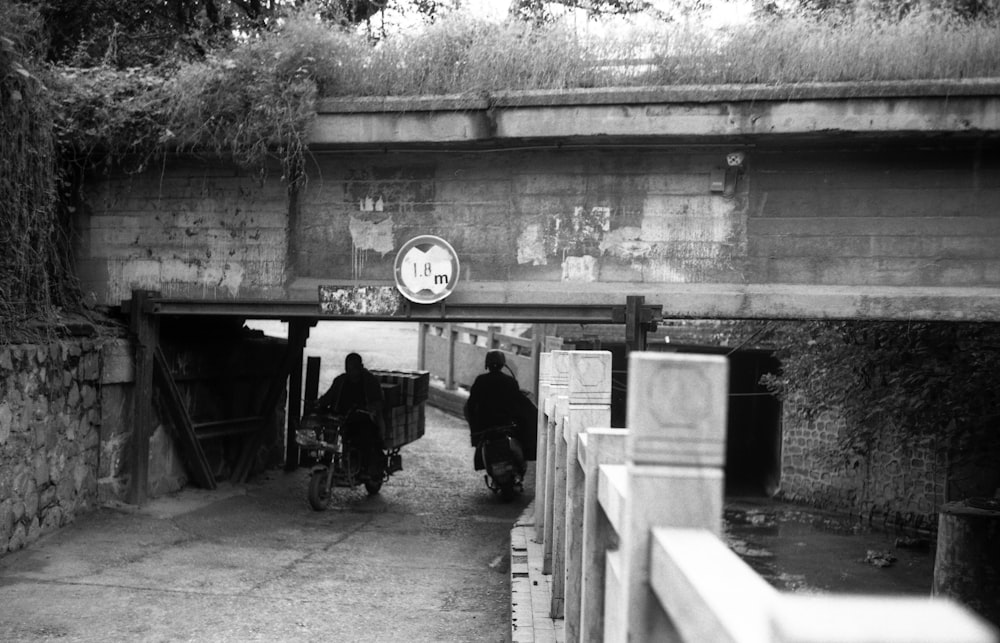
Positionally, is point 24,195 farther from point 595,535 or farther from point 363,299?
point 595,535

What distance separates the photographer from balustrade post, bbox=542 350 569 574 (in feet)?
21.7

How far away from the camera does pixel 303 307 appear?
31.5 feet

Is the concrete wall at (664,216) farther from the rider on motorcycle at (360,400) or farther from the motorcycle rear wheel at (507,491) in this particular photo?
the motorcycle rear wheel at (507,491)

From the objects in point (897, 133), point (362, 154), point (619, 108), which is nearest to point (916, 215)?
point (897, 133)

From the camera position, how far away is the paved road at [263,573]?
6543 millimetres

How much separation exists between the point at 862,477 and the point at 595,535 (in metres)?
12.0

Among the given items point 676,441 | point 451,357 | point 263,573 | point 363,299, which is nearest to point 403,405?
point 363,299

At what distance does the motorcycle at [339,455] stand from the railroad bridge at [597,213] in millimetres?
1603

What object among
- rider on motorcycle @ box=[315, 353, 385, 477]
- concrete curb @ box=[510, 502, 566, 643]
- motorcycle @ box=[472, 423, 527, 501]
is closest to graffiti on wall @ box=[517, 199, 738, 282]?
concrete curb @ box=[510, 502, 566, 643]

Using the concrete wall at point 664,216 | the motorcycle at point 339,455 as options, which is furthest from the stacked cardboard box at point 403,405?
the concrete wall at point 664,216

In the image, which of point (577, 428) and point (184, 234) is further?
point (184, 234)

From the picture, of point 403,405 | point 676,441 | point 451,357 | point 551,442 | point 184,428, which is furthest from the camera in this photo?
point 451,357

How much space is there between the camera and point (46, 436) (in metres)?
8.41

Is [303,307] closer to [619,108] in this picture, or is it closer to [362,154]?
[362,154]
